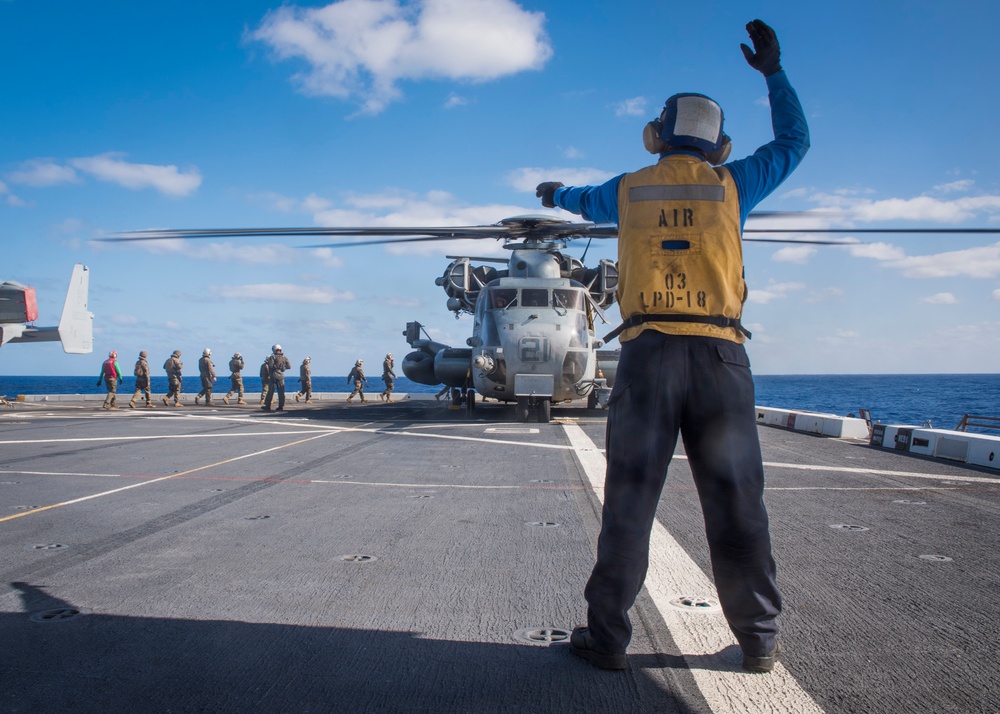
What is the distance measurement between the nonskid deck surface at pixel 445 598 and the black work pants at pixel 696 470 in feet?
0.89

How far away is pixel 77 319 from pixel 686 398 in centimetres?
3127

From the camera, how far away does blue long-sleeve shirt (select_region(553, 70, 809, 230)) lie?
2.78 m

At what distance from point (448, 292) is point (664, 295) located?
16522 mm

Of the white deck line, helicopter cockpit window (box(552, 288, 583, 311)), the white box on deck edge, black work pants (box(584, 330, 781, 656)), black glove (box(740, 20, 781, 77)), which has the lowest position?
the white deck line

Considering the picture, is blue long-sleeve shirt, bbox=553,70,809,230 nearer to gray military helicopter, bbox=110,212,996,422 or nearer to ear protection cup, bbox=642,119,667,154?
ear protection cup, bbox=642,119,667,154

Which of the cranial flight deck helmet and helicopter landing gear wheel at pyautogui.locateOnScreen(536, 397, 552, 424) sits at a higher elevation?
the cranial flight deck helmet

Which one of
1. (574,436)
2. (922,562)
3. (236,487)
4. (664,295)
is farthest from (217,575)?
(574,436)

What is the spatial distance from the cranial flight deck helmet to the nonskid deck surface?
1.94m

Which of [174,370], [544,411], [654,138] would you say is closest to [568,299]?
[544,411]

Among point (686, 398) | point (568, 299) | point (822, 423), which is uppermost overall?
point (568, 299)

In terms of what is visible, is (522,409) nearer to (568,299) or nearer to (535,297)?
(535,297)

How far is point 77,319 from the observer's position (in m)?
28.1

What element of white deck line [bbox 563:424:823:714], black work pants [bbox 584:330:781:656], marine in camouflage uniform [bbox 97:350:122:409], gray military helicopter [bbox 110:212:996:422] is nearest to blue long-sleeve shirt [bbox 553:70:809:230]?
black work pants [bbox 584:330:781:656]

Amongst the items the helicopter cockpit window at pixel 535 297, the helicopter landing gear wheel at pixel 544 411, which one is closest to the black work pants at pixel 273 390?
the helicopter cockpit window at pixel 535 297
